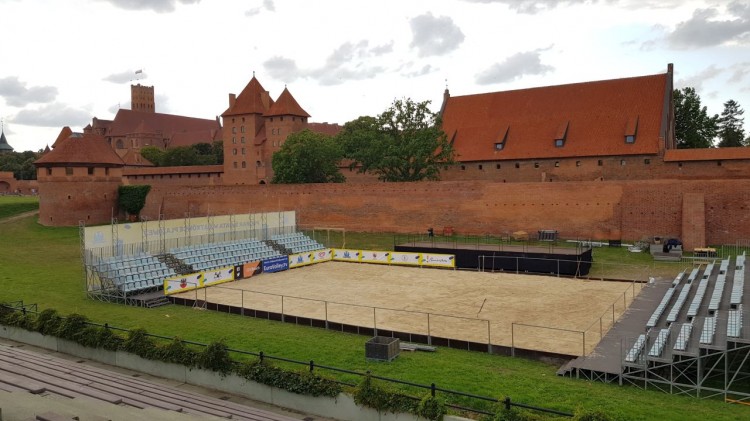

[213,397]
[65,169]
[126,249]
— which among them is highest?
[65,169]

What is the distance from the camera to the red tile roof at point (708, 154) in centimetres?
3816

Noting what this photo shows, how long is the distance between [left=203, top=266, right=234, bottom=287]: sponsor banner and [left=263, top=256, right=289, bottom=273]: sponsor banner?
2.57 m

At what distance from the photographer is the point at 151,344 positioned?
50.4 ft

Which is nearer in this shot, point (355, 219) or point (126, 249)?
point (126, 249)

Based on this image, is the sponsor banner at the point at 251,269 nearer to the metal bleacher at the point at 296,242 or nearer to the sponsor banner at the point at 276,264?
the sponsor banner at the point at 276,264

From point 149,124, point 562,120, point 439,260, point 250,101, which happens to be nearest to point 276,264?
point 439,260

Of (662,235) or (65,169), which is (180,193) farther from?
(662,235)

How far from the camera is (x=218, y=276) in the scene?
2780 cm

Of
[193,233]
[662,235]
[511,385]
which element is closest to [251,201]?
[193,233]

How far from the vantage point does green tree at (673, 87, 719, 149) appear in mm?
56062

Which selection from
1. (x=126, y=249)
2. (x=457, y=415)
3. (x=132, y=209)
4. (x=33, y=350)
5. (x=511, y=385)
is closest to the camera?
(x=457, y=415)

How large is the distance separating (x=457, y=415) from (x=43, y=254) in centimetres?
3402

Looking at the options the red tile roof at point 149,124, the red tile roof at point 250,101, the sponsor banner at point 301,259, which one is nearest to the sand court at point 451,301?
the sponsor banner at point 301,259

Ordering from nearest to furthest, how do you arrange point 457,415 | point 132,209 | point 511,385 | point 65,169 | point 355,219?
point 457,415 → point 511,385 → point 355,219 → point 65,169 → point 132,209
